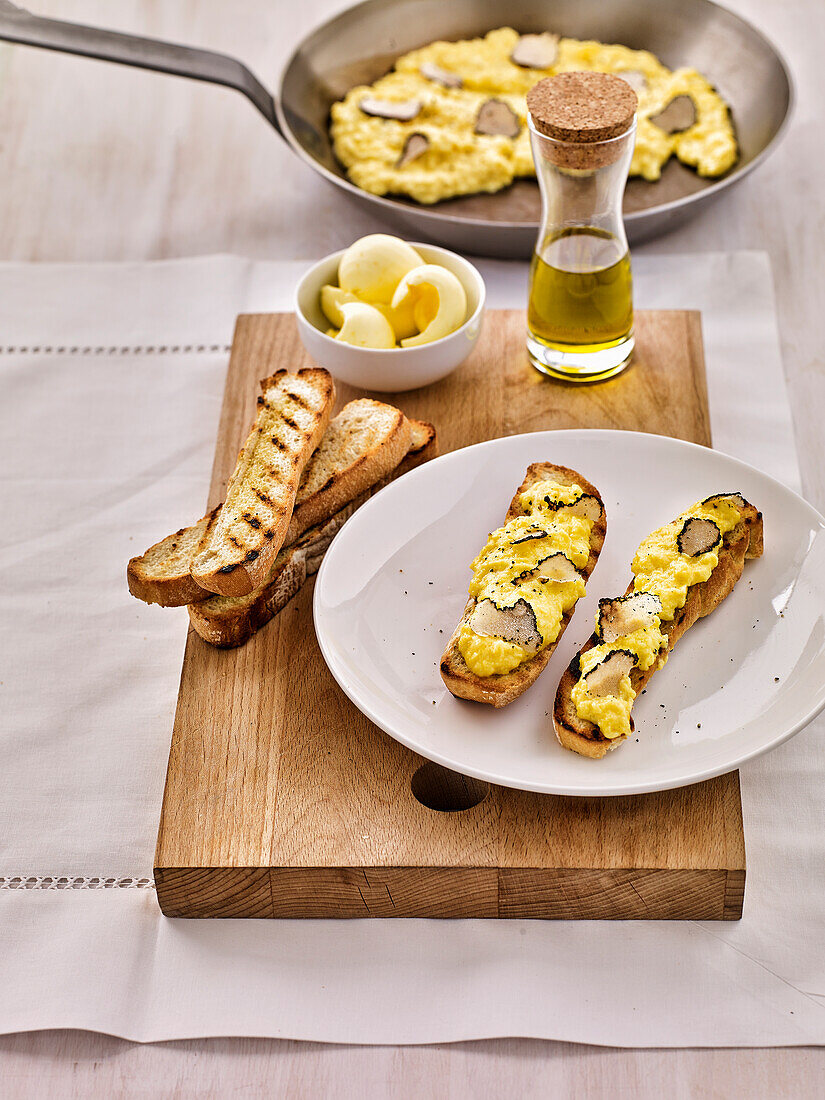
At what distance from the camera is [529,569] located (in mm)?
1729

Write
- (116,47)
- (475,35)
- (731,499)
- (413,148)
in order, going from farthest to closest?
1. (475,35)
2. (413,148)
3. (116,47)
4. (731,499)

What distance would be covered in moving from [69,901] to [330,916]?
0.42 m

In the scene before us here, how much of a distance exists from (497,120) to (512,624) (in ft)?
6.34

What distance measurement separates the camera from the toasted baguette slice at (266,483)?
1837mm

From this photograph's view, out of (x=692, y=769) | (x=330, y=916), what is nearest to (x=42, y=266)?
(x=330, y=916)

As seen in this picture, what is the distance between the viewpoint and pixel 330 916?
167 centimetres

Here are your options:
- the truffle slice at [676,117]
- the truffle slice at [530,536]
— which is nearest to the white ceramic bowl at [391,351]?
the truffle slice at [530,536]

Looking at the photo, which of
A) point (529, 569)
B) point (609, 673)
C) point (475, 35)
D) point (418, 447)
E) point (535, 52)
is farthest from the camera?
point (475, 35)

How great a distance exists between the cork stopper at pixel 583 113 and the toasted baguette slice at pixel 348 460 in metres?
0.59

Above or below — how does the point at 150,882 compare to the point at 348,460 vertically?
below

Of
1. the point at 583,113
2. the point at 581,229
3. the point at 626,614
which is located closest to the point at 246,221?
the point at 581,229

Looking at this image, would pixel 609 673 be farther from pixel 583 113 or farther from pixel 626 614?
pixel 583 113

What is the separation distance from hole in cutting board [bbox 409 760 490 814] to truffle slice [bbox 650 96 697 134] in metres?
2.10

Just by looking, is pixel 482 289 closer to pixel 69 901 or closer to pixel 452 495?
pixel 452 495
